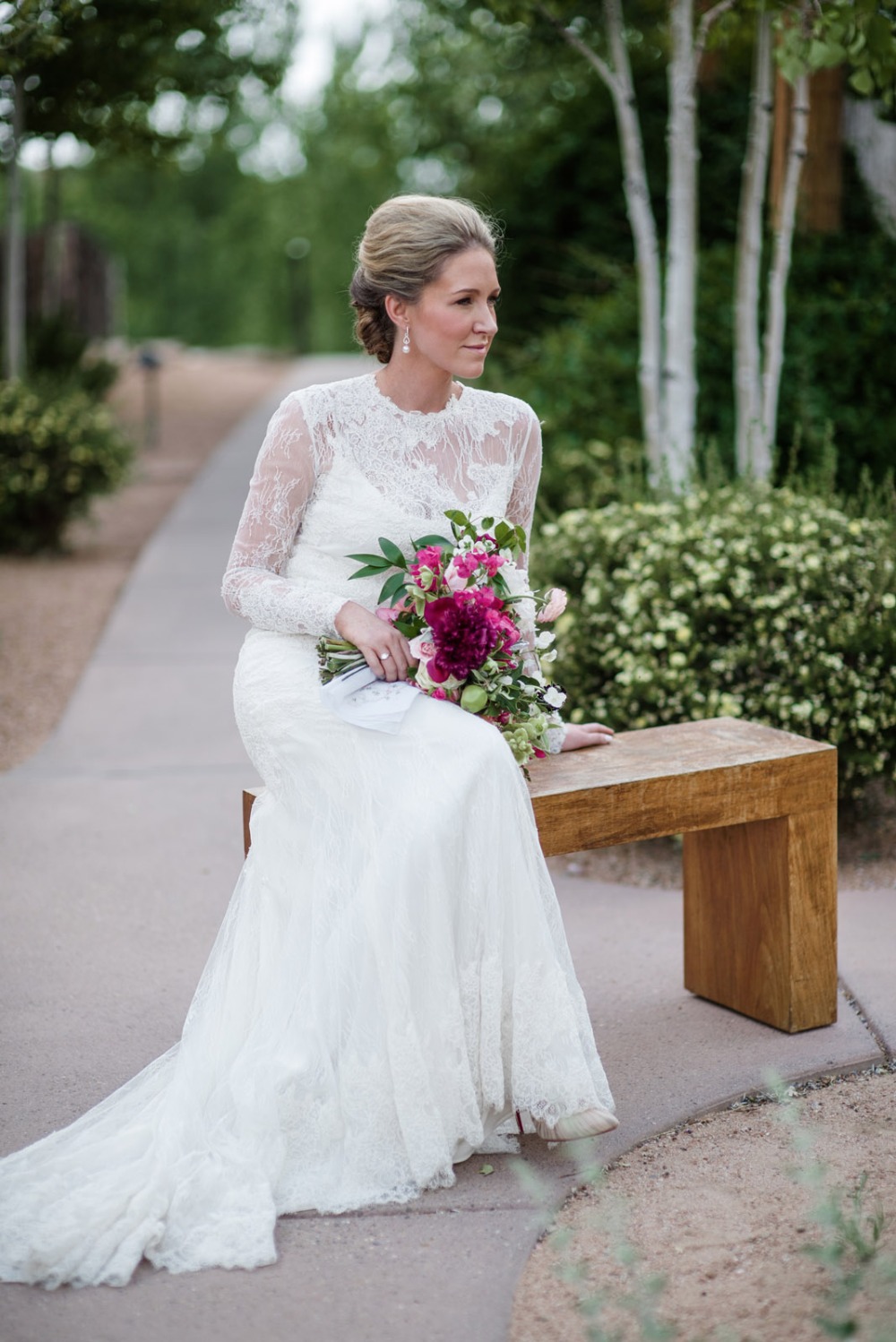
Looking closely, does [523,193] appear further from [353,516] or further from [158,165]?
[353,516]

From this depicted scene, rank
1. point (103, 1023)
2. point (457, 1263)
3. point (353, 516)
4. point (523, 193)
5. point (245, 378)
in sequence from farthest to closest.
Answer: point (245, 378) → point (523, 193) → point (103, 1023) → point (353, 516) → point (457, 1263)

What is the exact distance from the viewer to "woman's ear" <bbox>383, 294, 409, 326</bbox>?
3.35m

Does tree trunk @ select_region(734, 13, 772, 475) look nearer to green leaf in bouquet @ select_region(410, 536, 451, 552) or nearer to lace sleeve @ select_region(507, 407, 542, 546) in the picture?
lace sleeve @ select_region(507, 407, 542, 546)

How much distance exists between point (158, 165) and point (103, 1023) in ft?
38.4

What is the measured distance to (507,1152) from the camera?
10.3ft

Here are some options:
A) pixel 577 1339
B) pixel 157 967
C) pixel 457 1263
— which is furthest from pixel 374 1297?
pixel 157 967

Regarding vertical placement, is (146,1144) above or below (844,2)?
below

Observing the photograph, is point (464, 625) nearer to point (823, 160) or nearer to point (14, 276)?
point (823, 160)

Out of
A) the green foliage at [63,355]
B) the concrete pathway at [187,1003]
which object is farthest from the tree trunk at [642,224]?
the green foliage at [63,355]

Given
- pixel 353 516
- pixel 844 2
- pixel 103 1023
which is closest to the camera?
pixel 353 516

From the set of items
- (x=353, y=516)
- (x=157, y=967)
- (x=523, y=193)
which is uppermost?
(x=523, y=193)

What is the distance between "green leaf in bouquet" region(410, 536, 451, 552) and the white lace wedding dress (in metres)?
0.26

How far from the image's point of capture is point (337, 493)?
3.36 m

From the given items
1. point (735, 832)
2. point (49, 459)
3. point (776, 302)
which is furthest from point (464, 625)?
point (49, 459)
